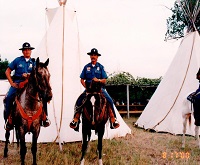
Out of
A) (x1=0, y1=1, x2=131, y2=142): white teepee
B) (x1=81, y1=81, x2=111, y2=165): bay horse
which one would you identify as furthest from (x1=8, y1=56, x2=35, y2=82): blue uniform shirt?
(x1=0, y1=1, x2=131, y2=142): white teepee

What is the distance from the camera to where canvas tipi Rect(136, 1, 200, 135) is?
11148 millimetres

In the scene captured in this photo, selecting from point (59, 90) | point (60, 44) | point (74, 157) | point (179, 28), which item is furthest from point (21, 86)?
point (179, 28)

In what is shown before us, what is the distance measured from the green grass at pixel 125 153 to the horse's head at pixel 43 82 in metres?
1.86

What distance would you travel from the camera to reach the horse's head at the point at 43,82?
5246 mm

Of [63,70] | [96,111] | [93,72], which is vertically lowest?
[96,111]

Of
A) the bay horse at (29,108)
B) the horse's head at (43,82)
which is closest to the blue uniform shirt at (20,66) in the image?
the bay horse at (29,108)

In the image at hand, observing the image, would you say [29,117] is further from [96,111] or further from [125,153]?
[125,153]

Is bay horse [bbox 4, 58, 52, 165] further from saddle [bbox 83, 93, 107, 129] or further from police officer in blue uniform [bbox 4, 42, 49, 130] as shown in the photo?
saddle [bbox 83, 93, 107, 129]

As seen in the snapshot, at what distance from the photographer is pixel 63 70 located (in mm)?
9359

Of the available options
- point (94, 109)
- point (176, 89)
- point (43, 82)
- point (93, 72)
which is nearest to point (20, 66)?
point (43, 82)

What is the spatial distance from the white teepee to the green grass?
353mm

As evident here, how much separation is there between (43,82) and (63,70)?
13.2ft

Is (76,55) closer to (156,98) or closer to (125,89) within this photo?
(156,98)

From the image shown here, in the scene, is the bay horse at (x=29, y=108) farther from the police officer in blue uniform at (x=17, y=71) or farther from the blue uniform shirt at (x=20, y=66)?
the blue uniform shirt at (x=20, y=66)
